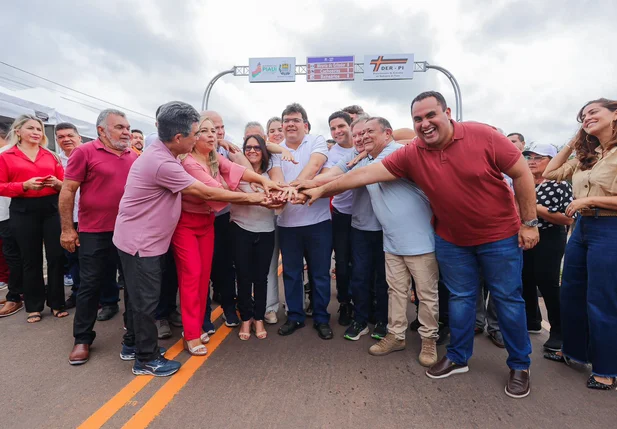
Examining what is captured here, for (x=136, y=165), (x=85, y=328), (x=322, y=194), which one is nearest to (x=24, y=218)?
(x=85, y=328)

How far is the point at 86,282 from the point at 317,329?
2290 millimetres

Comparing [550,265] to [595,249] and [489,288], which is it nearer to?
[595,249]

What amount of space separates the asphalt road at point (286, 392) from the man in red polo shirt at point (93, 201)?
0.45 metres

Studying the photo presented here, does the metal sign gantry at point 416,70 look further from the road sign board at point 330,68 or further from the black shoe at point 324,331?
the black shoe at point 324,331

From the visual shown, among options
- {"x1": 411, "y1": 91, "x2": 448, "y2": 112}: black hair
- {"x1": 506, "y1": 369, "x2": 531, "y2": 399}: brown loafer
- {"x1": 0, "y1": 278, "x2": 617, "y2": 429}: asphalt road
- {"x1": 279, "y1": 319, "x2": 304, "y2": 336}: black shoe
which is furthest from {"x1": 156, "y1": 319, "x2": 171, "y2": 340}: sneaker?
{"x1": 411, "y1": 91, "x2": 448, "y2": 112}: black hair

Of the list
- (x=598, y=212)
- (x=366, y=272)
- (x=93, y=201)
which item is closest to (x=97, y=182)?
(x=93, y=201)

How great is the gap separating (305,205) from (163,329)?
197 centimetres

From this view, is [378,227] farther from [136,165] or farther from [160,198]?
[136,165]

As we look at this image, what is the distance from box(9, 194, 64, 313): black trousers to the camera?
12.2ft

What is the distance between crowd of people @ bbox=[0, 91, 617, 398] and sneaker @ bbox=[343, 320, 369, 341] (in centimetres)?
2

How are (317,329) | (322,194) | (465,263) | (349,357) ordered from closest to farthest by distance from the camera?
(465,263) → (349,357) → (322,194) → (317,329)

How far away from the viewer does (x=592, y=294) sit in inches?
103

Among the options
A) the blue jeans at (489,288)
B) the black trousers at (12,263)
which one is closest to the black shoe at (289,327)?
the blue jeans at (489,288)

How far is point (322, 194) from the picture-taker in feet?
10.8
